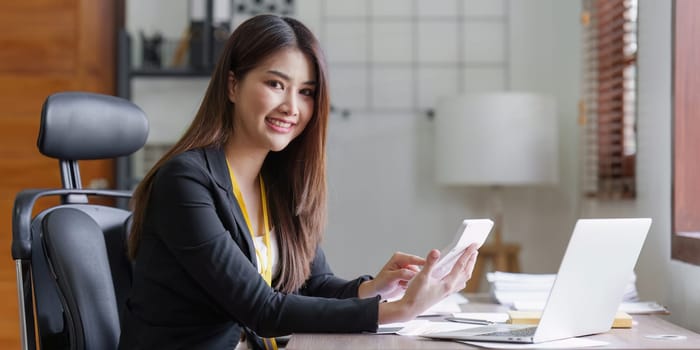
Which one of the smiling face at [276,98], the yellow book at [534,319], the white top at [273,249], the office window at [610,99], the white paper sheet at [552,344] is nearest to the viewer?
the white paper sheet at [552,344]

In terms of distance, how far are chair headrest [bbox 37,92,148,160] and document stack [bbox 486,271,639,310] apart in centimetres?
83

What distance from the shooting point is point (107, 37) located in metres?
3.57

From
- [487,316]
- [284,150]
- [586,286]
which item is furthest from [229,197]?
[586,286]

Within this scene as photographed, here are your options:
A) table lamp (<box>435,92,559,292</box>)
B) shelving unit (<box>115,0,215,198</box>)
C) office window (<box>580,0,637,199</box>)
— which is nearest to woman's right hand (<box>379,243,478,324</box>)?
office window (<box>580,0,637,199</box>)

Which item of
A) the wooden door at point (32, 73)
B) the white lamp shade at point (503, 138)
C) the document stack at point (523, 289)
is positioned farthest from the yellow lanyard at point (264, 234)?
the wooden door at point (32, 73)

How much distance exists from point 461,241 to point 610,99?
1.85 m

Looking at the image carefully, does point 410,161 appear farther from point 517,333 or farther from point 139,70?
point 517,333

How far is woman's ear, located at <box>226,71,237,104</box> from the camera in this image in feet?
5.90

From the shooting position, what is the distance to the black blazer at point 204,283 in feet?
5.07

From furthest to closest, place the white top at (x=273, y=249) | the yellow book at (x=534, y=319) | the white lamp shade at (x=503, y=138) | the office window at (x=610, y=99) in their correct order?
the white lamp shade at (x=503, y=138), the office window at (x=610, y=99), the white top at (x=273, y=249), the yellow book at (x=534, y=319)

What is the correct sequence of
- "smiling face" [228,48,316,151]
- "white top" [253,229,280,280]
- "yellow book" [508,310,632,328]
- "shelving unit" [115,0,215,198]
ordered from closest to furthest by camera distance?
"yellow book" [508,310,632,328] → "smiling face" [228,48,316,151] → "white top" [253,229,280,280] → "shelving unit" [115,0,215,198]

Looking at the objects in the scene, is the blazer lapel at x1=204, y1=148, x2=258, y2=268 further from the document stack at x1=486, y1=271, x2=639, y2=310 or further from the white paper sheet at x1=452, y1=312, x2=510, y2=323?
the document stack at x1=486, y1=271, x2=639, y2=310

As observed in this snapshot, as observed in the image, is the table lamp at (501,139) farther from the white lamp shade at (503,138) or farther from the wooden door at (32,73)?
the wooden door at (32,73)

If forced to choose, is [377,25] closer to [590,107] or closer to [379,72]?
[379,72]
